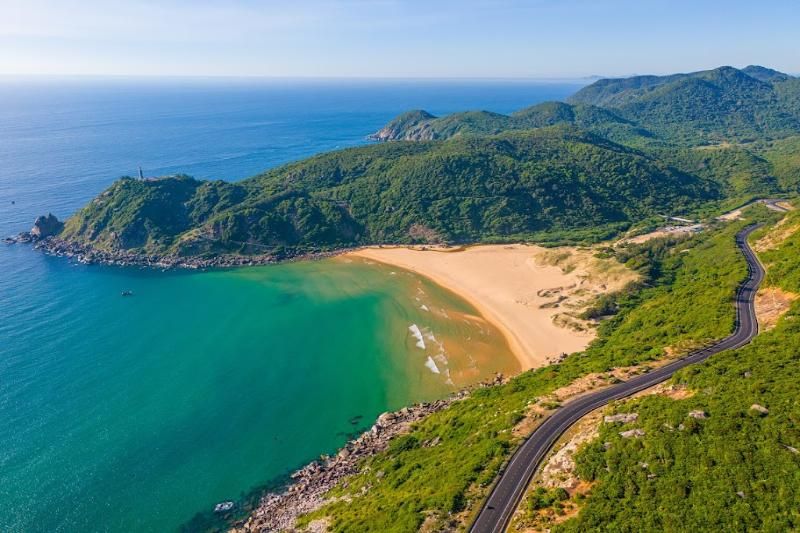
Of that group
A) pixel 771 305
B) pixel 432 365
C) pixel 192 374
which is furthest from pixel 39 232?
pixel 771 305

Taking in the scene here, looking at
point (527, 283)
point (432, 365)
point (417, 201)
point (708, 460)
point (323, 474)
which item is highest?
point (417, 201)

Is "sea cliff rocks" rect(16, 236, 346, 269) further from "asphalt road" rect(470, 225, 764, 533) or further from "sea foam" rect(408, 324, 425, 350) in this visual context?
"asphalt road" rect(470, 225, 764, 533)

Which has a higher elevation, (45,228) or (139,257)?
(45,228)

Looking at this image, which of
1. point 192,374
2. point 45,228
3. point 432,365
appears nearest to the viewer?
point 192,374

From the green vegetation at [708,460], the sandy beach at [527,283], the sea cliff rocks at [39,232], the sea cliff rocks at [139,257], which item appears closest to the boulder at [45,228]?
the sea cliff rocks at [39,232]

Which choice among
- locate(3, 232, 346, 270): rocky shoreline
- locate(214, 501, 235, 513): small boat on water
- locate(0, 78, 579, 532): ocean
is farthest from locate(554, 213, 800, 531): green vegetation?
locate(3, 232, 346, 270): rocky shoreline

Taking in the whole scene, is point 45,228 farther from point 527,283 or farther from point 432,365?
point 527,283

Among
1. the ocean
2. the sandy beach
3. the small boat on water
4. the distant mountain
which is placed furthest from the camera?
the distant mountain

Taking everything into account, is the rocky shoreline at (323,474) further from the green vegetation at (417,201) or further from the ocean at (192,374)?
the green vegetation at (417,201)
